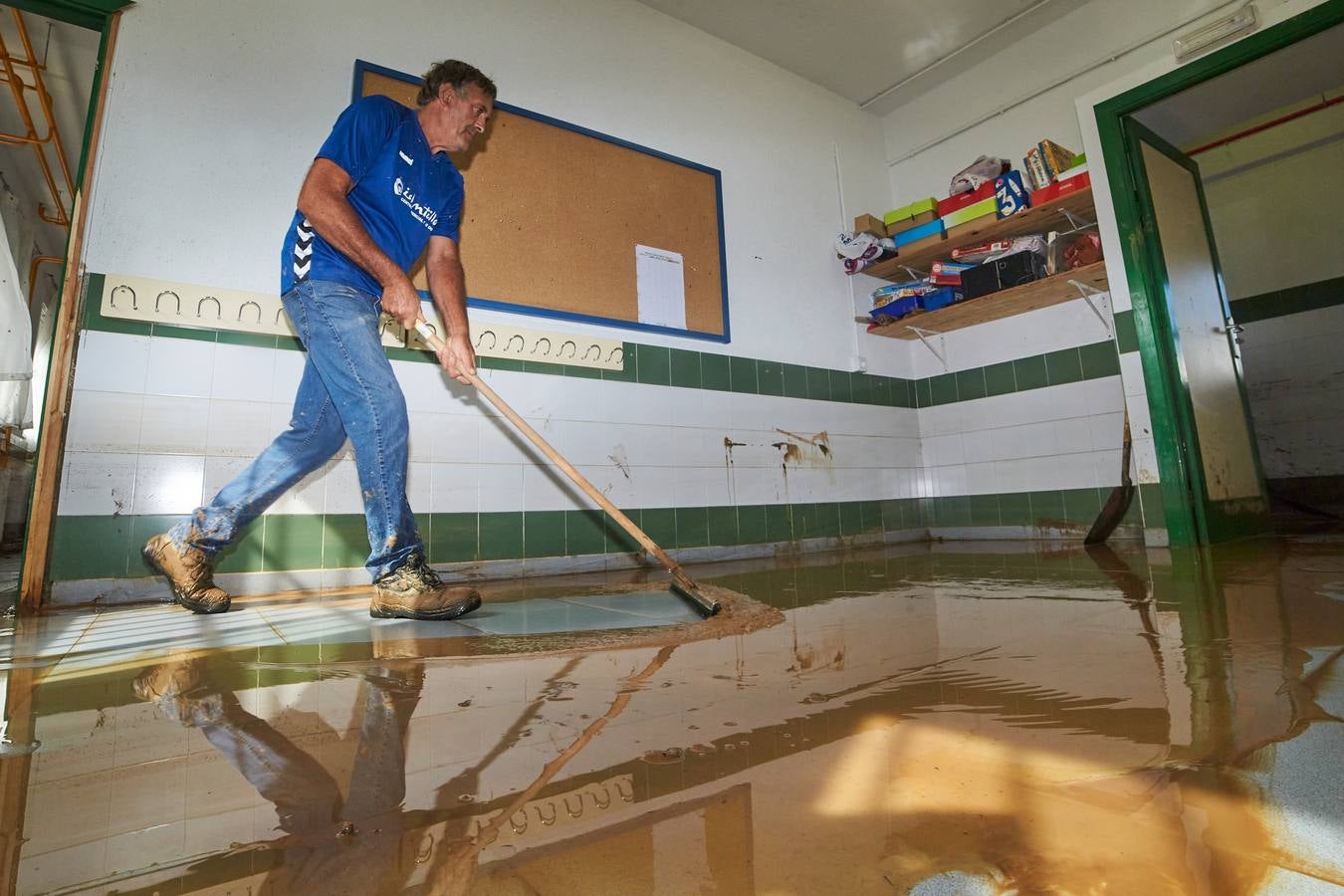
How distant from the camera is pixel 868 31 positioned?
390 centimetres

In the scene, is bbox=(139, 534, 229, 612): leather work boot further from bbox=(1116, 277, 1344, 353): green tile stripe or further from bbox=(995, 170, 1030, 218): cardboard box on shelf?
bbox=(1116, 277, 1344, 353): green tile stripe

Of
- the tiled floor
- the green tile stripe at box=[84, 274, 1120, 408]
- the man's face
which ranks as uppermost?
the man's face

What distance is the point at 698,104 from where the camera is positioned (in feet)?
12.3

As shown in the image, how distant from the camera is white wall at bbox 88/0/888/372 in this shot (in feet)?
7.65

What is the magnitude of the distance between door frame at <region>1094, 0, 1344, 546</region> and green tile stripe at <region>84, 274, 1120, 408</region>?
1.71 ft

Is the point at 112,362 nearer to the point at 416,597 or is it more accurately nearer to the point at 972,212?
the point at 416,597

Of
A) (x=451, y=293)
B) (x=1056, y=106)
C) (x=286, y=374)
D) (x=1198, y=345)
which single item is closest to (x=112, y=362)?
(x=286, y=374)

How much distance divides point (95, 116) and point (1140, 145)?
175 inches

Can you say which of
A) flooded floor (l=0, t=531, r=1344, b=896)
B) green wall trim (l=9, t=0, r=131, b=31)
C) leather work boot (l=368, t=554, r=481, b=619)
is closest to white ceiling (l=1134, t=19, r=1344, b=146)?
flooded floor (l=0, t=531, r=1344, b=896)

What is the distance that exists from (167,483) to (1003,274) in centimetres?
396

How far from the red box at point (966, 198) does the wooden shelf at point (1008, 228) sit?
170mm

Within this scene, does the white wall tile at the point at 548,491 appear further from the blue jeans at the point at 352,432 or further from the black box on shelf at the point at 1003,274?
the black box on shelf at the point at 1003,274

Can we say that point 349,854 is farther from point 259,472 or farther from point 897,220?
point 897,220

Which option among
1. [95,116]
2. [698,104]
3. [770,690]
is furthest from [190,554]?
[698,104]
